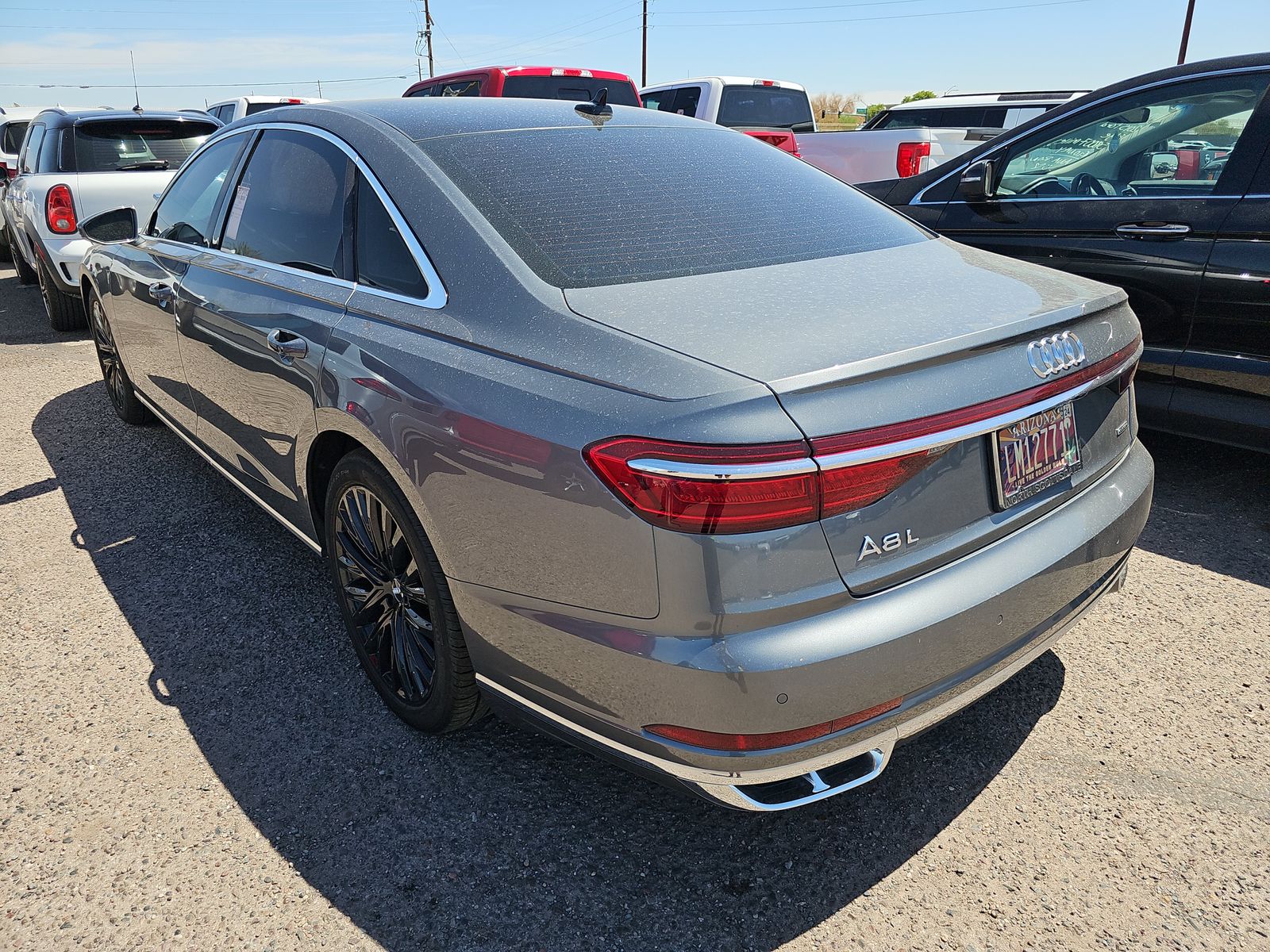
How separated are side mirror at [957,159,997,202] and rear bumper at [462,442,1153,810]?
2669 mm

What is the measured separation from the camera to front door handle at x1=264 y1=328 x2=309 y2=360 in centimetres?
273

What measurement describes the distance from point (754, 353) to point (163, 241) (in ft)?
10.6

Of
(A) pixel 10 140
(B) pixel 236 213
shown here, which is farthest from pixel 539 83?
(A) pixel 10 140

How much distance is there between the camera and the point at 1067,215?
4.34 m

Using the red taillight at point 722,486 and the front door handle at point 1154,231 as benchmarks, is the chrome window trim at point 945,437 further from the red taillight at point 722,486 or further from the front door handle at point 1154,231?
the front door handle at point 1154,231

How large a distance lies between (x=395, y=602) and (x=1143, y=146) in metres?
3.86

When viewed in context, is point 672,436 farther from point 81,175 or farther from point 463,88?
point 463,88

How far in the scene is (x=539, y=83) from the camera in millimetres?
9516

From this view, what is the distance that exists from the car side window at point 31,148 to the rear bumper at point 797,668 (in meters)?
8.39

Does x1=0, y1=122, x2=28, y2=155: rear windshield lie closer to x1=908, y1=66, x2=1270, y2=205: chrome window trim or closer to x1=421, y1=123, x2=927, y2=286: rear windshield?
x1=908, y1=66, x2=1270, y2=205: chrome window trim

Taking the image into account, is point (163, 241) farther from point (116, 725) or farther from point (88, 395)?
point (88, 395)

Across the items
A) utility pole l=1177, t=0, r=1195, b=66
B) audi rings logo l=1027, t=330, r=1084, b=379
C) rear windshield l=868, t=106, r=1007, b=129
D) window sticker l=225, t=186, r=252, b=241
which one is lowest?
audi rings logo l=1027, t=330, r=1084, b=379

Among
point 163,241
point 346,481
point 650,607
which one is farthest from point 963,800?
point 163,241

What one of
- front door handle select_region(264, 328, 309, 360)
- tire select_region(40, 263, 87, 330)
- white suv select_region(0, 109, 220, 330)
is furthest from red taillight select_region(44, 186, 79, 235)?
front door handle select_region(264, 328, 309, 360)
